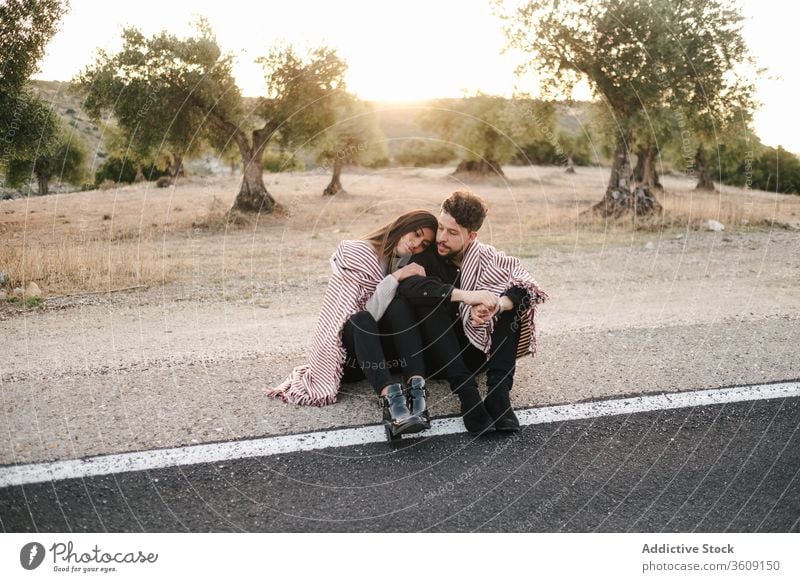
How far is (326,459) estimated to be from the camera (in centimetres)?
323

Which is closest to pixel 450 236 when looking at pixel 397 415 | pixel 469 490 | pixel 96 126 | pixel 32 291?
pixel 397 415

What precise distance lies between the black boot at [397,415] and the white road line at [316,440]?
107mm

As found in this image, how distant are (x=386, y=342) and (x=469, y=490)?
1.05m

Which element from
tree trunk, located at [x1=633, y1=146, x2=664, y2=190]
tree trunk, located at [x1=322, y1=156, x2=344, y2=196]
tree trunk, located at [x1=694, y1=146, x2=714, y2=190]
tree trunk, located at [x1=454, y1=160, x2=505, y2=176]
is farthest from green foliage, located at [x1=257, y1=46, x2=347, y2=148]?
tree trunk, located at [x1=694, y1=146, x2=714, y2=190]

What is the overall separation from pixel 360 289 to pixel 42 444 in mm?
1795

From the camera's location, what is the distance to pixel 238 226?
13016 mm

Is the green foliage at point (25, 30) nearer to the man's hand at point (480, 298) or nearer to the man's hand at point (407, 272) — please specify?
the man's hand at point (407, 272)

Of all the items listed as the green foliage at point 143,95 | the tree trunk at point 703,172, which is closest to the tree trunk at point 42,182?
the green foliage at point 143,95

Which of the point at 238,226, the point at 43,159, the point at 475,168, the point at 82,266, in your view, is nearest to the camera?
the point at 82,266

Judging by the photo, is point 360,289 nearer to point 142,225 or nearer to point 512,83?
point 142,225

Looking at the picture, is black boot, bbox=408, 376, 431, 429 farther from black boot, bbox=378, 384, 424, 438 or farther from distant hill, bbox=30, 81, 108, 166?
distant hill, bbox=30, 81, 108, 166

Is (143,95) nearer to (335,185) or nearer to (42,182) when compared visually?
(42,182)

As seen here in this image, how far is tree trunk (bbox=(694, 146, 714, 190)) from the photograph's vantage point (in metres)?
21.4

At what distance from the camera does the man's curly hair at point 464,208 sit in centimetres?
406
